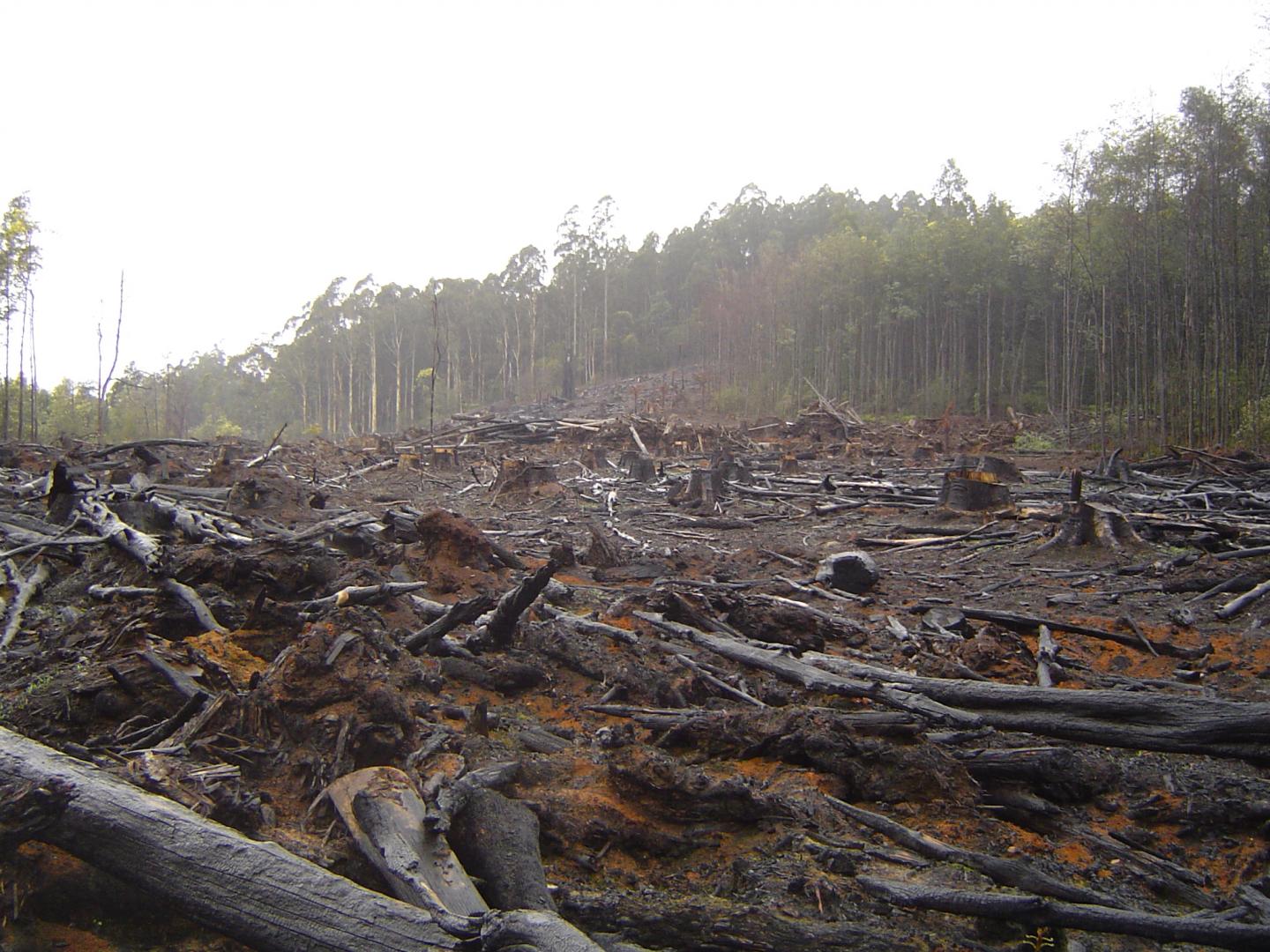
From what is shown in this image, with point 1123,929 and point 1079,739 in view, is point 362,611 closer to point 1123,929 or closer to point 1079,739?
point 1123,929

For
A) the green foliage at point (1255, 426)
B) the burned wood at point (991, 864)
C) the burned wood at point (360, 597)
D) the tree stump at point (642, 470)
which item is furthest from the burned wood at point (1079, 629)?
the green foliage at point (1255, 426)

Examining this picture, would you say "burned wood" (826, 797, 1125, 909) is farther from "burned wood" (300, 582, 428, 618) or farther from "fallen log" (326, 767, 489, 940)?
"burned wood" (300, 582, 428, 618)

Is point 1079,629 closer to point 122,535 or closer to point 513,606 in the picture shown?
point 513,606

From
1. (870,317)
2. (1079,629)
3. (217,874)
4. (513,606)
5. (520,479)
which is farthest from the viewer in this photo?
(870,317)

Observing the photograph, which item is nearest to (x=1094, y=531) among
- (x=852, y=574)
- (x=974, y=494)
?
(x=974, y=494)

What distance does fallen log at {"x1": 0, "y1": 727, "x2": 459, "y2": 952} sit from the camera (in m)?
1.78

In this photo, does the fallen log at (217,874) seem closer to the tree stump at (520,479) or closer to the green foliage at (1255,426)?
the tree stump at (520,479)

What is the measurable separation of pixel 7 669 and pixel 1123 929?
16.2ft

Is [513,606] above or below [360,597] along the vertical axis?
below

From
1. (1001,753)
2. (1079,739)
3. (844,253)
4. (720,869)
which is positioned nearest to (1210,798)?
(1079,739)

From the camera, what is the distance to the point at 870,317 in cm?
4000

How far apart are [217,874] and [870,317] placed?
1628 inches

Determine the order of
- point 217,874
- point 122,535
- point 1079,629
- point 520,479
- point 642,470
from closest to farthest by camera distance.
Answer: point 217,874
point 1079,629
point 122,535
point 520,479
point 642,470

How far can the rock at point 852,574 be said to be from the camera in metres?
7.18
